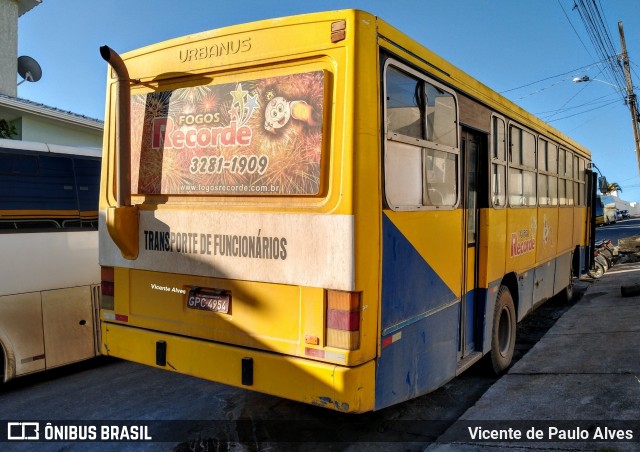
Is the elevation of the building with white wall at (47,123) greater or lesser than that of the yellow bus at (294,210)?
greater

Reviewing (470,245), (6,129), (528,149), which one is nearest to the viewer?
(470,245)

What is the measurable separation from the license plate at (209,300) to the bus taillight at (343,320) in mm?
932

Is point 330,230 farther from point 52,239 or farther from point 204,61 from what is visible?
point 52,239

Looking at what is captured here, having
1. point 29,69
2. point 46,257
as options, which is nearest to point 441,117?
point 46,257

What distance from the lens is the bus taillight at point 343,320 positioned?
10.7 feet

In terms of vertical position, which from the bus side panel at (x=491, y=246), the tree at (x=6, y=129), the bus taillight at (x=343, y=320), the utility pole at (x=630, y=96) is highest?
the utility pole at (x=630, y=96)

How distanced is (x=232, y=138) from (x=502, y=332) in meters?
4.13

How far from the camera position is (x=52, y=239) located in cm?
551

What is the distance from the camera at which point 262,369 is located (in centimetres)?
362

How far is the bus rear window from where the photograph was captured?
3.47 metres

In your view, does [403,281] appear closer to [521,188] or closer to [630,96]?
[521,188]

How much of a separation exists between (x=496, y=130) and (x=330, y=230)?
3190mm

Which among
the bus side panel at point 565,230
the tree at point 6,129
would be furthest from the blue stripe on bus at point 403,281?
the tree at point 6,129

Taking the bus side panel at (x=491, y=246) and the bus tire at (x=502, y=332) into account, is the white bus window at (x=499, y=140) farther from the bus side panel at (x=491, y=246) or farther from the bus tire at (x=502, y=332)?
the bus tire at (x=502, y=332)
